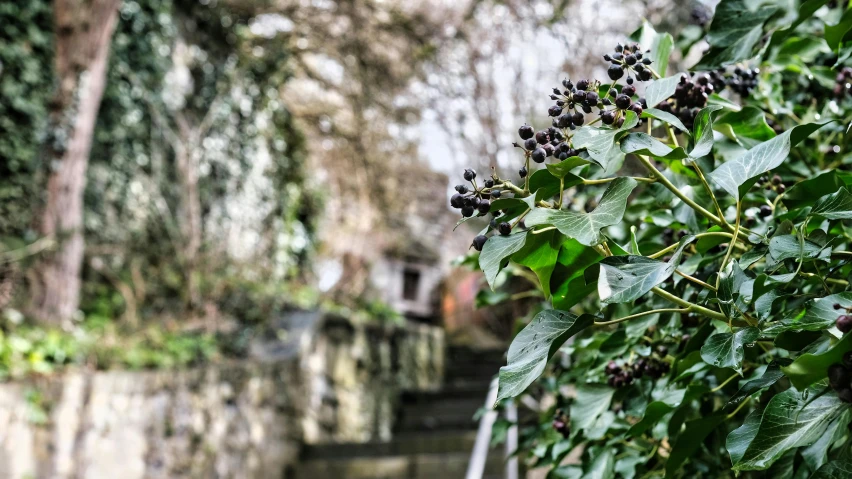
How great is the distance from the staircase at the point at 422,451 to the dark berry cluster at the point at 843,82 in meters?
2.65

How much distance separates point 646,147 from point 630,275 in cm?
11

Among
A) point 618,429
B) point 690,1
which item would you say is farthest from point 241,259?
point 618,429

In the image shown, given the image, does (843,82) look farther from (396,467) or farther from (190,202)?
(190,202)

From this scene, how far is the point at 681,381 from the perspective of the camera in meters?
0.78

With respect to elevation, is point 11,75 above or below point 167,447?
above

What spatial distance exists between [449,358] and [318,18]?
11.9 feet

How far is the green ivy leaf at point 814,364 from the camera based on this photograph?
18.0 inches

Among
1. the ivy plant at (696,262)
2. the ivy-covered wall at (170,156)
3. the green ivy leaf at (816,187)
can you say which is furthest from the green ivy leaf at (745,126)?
the ivy-covered wall at (170,156)

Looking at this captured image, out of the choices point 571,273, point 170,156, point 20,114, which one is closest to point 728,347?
point 571,273

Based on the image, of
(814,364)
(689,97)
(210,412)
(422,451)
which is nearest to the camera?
(814,364)

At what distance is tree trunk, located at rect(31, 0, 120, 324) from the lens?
3.64 meters

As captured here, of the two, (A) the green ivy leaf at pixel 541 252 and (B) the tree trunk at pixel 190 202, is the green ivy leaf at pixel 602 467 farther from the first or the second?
(B) the tree trunk at pixel 190 202

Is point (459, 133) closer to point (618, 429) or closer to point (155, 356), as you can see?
point (155, 356)

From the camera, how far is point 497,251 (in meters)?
0.55
